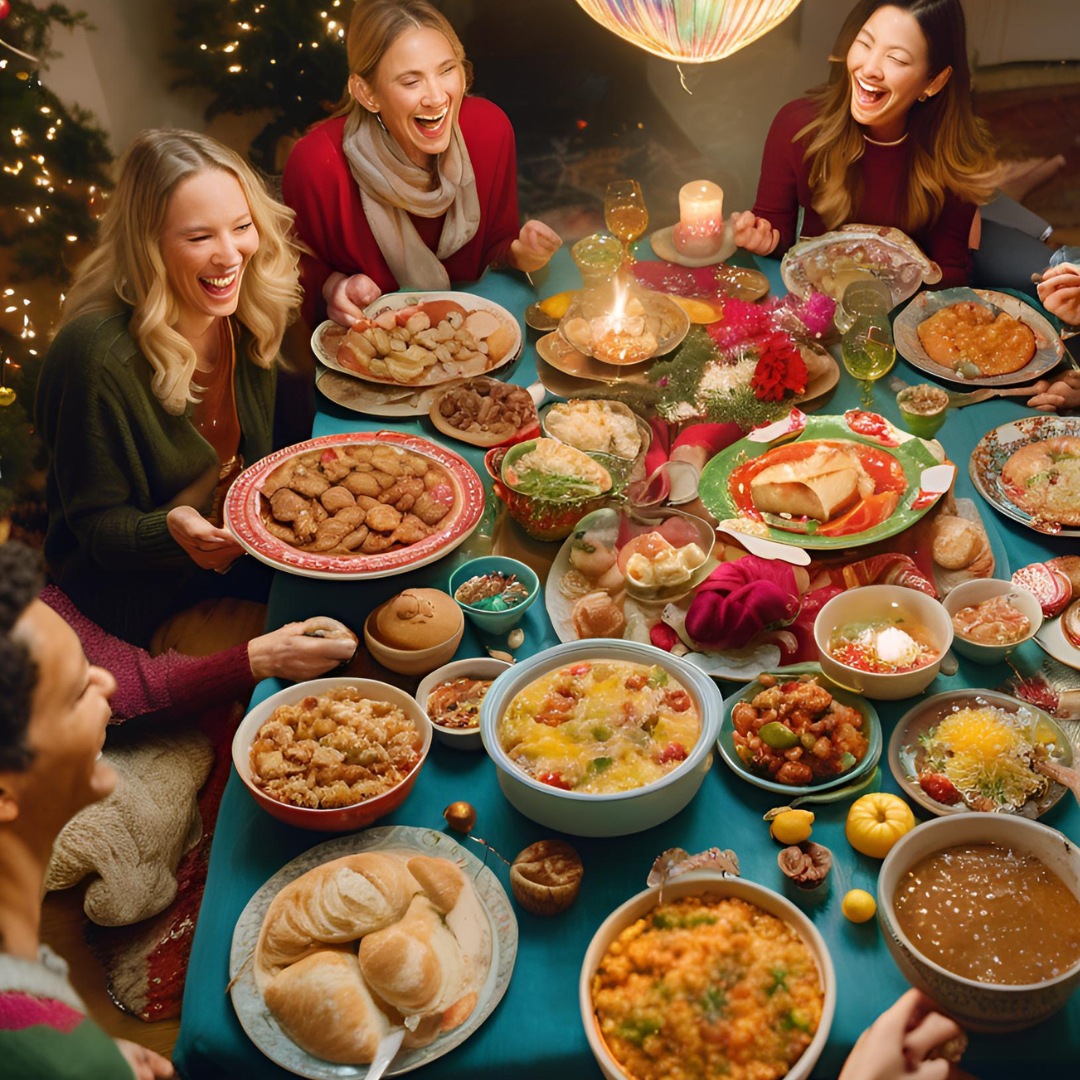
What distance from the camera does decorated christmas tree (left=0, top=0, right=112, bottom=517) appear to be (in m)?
2.45

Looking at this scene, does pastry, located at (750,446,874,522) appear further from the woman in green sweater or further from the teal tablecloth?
the woman in green sweater

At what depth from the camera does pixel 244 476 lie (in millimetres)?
2656

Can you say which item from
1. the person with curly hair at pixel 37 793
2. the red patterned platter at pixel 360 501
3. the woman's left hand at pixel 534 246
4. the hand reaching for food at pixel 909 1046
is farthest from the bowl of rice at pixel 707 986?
the woman's left hand at pixel 534 246

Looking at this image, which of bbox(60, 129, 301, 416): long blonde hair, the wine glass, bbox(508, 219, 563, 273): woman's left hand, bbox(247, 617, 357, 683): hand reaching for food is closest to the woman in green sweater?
bbox(60, 129, 301, 416): long blonde hair

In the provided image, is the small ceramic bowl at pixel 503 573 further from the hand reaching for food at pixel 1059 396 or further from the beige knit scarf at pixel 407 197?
the hand reaching for food at pixel 1059 396

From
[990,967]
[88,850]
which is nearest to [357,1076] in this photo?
[990,967]

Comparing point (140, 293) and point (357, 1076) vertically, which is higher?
point (140, 293)

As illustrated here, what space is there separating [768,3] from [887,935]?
6.86ft

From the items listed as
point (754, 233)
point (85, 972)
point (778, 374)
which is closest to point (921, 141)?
point (754, 233)

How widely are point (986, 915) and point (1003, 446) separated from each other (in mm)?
1527

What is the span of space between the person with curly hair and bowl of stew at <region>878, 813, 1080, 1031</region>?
1182 millimetres

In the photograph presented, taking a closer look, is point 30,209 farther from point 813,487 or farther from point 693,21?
point 813,487

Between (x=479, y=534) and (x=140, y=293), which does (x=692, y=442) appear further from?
(x=140, y=293)

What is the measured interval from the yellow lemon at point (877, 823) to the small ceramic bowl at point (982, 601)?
1.58ft
